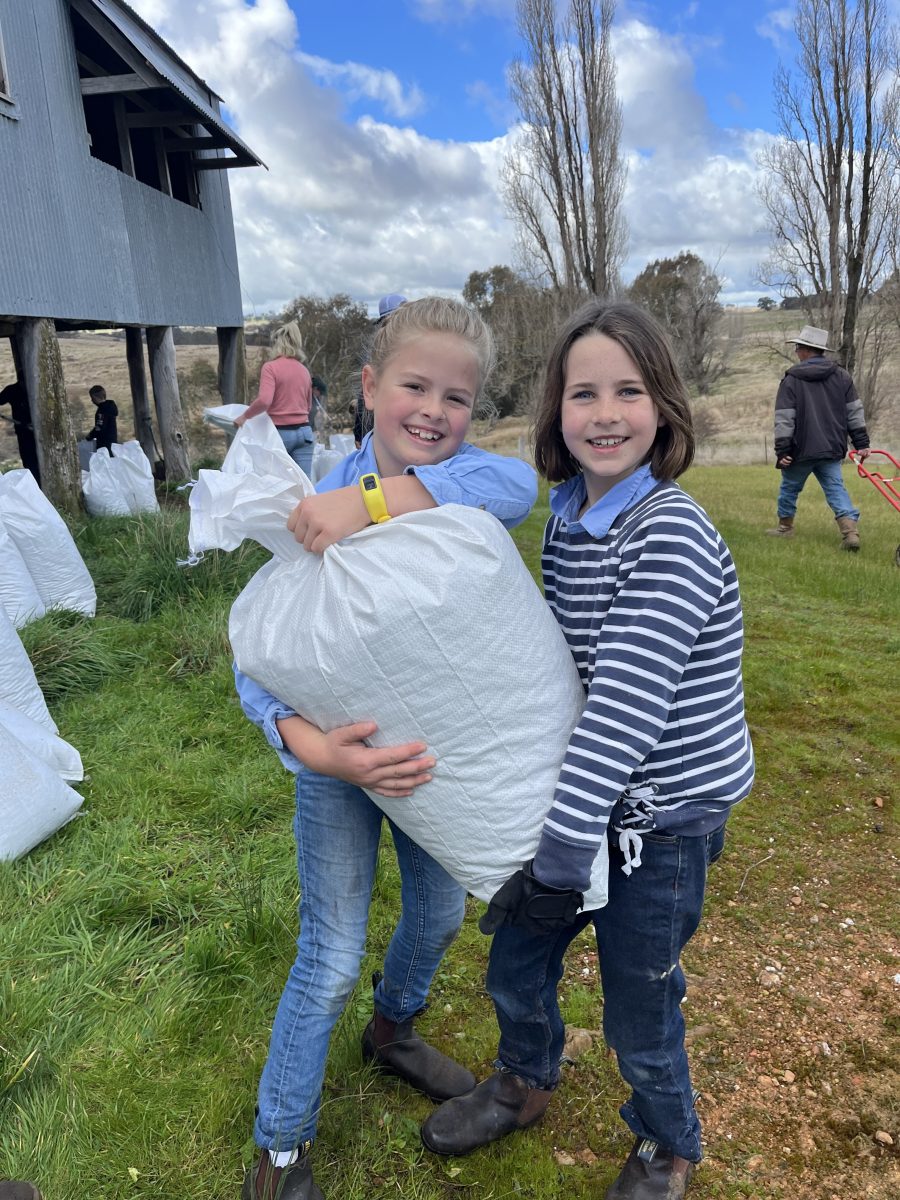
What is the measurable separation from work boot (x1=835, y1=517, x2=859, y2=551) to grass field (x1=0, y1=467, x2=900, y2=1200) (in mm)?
3825

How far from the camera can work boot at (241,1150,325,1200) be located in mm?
1504

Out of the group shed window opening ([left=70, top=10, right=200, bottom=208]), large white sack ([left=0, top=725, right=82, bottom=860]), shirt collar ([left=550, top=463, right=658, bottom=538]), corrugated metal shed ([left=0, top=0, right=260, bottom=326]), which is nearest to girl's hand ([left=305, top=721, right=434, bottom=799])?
shirt collar ([left=550, top=463, right=658, bottom=538])

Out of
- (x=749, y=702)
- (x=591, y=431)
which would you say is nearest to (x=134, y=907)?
(x=591, y=431)

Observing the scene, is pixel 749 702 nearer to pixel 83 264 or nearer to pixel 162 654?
pixel 162 654

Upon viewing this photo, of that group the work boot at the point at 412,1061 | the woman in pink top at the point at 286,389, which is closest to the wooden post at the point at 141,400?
the woman in pink top at the point at 286,389

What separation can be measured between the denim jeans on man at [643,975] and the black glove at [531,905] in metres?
0.16

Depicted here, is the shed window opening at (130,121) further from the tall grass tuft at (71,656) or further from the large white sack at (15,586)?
the tall grass tuft at (71,656)

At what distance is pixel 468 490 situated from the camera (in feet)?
4.48

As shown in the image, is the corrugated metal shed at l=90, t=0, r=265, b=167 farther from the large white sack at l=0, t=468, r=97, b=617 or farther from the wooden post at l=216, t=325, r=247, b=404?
the large white sack at l=0, t=468, r=97, b=617

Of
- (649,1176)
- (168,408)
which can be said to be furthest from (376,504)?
(168,408)

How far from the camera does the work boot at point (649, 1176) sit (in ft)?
5.14

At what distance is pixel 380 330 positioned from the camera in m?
1.58

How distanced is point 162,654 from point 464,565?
3618 millimetres

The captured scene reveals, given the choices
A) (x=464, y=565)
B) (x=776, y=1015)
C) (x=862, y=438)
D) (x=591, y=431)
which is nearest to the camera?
(x=464, y=565)
